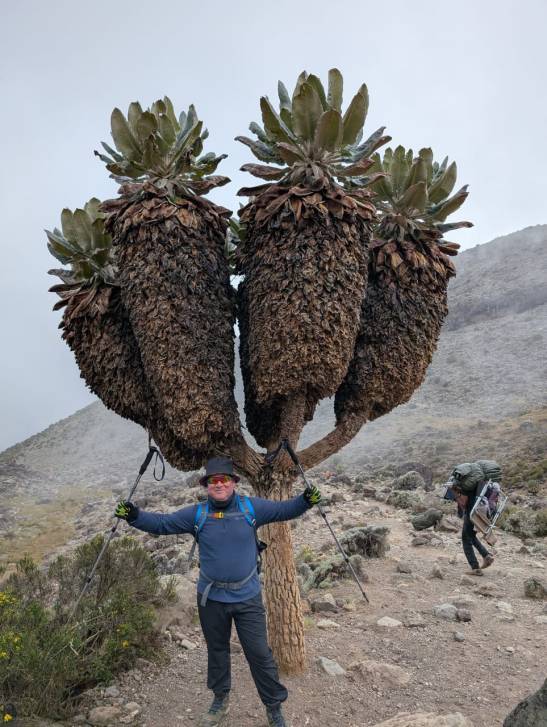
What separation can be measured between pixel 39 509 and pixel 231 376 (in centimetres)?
2426

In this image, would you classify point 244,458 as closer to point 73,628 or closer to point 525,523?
point 73,628

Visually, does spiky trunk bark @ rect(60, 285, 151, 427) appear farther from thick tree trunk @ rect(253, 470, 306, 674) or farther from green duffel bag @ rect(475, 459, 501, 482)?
green duffel bag @ rect(475, 459, 501, 482)

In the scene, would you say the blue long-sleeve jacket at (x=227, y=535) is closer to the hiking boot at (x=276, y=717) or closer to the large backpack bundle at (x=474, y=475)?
the hiking boot at (x=276, y=717)

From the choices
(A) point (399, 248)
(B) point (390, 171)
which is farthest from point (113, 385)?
(B) point (390, 171)

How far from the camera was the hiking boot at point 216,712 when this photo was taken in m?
4.19

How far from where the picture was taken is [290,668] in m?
5.07

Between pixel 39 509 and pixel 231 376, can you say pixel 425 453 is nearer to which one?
pixel 39 509

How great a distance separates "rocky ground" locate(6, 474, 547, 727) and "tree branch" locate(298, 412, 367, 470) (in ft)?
7.09

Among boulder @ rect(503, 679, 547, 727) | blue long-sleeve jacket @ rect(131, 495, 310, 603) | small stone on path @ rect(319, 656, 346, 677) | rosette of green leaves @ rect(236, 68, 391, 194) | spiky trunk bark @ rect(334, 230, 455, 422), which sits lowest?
small stone on path @ rect(319, 656, 346, 677)

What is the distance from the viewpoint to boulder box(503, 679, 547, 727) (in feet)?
9.60

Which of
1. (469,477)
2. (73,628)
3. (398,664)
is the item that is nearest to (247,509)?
(73,628)

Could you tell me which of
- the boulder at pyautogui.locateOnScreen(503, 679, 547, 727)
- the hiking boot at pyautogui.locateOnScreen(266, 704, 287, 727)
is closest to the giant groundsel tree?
the hiking boot at pyautogui.locateOnScreen(266, 704, 287, 727)

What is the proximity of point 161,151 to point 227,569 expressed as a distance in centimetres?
362

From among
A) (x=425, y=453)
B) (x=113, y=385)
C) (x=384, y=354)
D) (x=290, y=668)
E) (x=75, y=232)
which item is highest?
(x=75, y=232)
